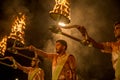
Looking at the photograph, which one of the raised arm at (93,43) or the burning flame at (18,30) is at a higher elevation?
the burning flame at (18,30)

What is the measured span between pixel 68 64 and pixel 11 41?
5.75ft

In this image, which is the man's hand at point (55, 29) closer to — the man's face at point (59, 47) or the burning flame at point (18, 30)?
the man's face at point (59, 47)

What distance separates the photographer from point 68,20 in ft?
21.3

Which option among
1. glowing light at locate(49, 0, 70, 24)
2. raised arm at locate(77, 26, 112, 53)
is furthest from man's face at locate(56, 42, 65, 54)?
raised arm at locate(77, 26, 112, 53)

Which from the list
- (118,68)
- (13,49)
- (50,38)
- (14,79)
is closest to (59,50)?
(13,49)

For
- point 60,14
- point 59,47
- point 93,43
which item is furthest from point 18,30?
point 93,43

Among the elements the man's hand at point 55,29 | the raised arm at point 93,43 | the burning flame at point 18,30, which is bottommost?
the raised arm at point 93,43

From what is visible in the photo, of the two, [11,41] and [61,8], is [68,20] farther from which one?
[11,41]

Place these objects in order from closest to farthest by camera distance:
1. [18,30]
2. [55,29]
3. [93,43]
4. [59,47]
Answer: [55,29] → [93,43] → [59,47] → [18,30]

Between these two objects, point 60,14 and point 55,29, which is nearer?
point 55,29

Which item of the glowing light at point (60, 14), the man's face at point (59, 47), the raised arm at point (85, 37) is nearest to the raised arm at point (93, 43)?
the raised arm at point (85, 37)

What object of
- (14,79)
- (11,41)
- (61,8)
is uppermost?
(61,8)

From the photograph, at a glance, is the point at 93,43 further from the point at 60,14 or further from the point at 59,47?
the point at 59,47

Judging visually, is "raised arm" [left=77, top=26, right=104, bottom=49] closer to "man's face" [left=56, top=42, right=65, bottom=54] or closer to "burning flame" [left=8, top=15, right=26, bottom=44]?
"man's face" [left=56, top=42, right=65, bottom=54]
